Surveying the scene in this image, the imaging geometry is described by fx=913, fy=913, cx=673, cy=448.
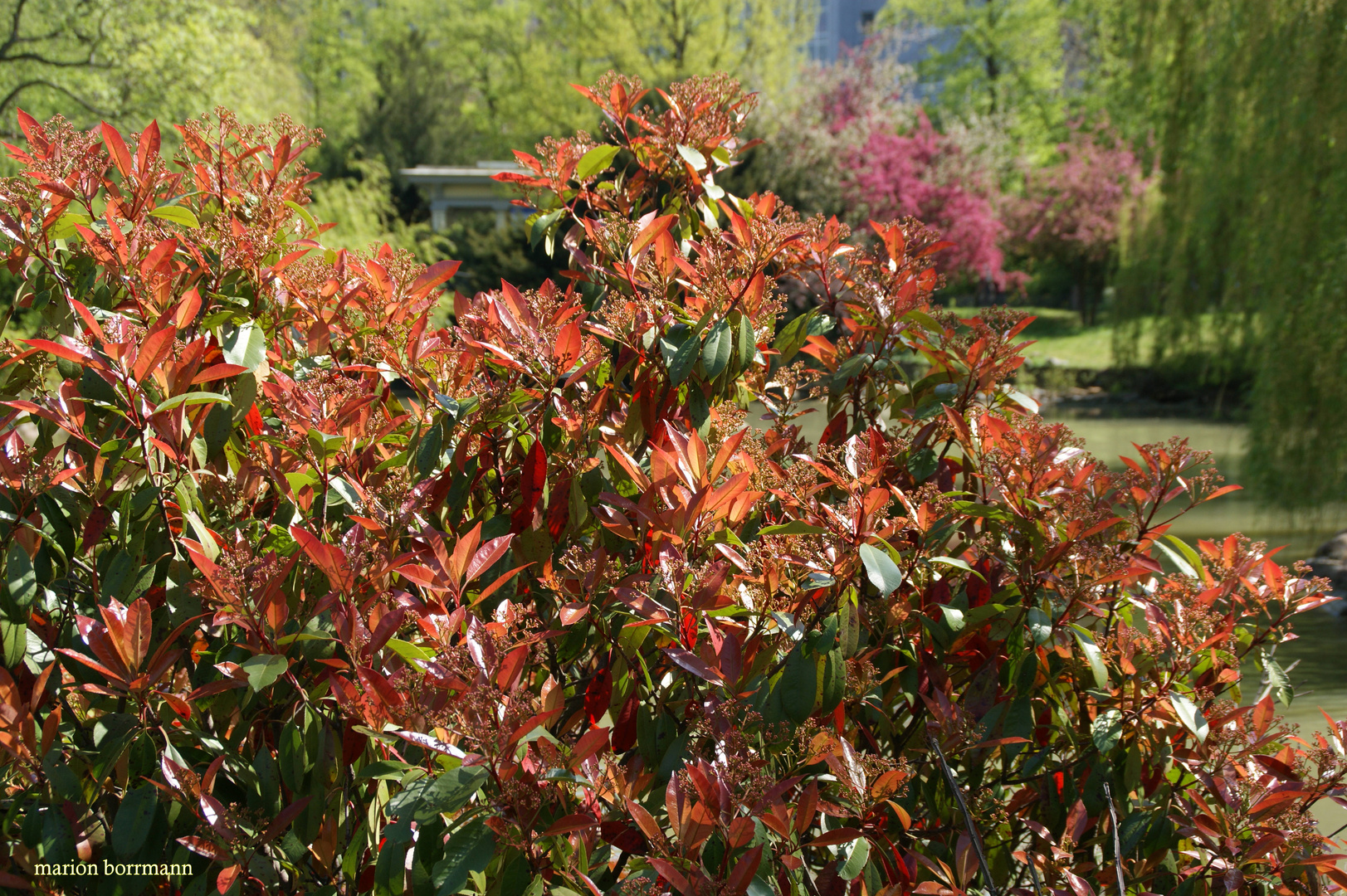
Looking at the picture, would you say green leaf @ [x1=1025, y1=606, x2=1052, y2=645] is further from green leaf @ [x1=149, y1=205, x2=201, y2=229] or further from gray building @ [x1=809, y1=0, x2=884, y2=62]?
gray building @ [x1=809, y1=0, x2=884, y2=62]

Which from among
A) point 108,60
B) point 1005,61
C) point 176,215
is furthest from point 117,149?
point 1005,61

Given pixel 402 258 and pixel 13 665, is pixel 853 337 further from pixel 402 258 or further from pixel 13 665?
pixel 13 665

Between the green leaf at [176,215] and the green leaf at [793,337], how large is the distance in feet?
3.02

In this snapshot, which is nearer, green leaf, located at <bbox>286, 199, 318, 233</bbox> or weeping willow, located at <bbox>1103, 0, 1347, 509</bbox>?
green leaf, located at <bbox>286, 199, 318, 233</bbox>

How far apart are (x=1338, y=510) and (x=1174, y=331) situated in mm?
2980

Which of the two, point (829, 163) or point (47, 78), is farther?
point (829, 163)

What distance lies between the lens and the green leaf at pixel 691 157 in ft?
5.01

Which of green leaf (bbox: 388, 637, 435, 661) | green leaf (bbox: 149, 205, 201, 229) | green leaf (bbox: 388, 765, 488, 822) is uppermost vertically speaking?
green leaf (bbox: 149, 205, 201, 229)

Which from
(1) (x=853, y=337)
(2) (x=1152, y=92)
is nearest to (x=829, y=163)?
(2) (x=1152, y=92)

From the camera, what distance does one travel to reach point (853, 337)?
1.57 meters

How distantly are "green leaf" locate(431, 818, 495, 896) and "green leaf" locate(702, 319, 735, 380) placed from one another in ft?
2.02

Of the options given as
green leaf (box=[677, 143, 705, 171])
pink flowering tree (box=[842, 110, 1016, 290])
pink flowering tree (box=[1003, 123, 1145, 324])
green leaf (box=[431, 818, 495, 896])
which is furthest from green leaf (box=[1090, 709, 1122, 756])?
pink flowering tree (box=[1003, 123, 1145, 324])

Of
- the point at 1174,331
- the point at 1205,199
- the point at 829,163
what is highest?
the point at 829,163

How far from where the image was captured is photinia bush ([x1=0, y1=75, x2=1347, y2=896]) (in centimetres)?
97
